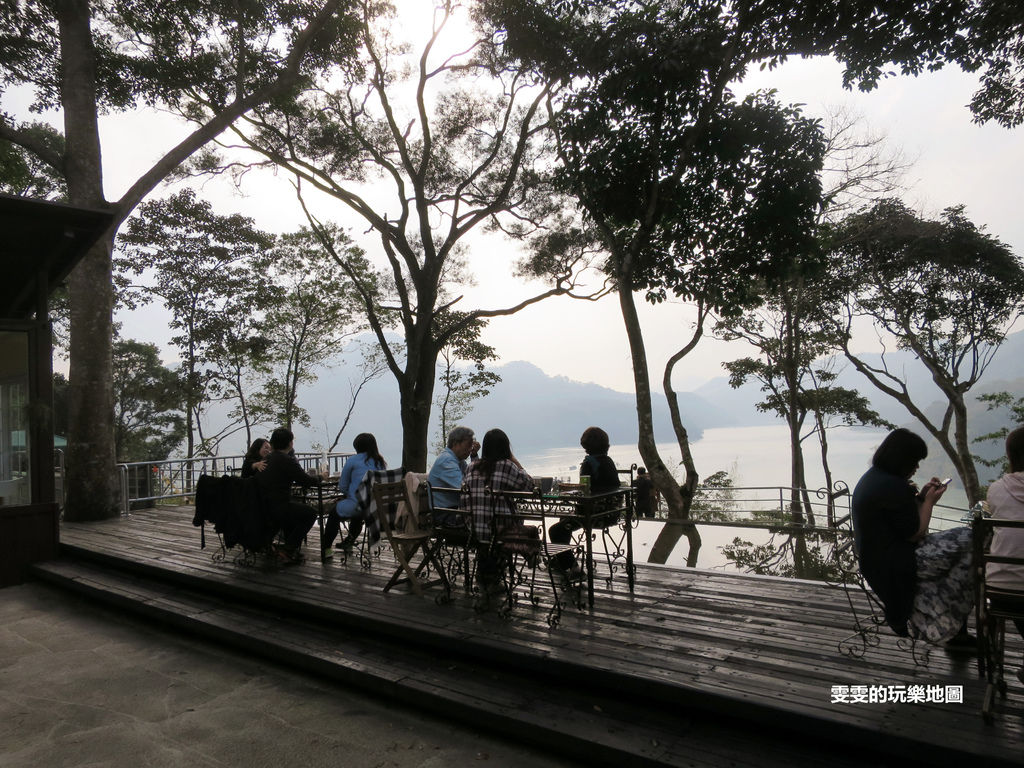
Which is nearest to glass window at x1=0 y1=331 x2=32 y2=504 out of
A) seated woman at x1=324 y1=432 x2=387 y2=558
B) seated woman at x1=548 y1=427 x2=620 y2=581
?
seated woman at x1=324 y1=432 x2=387 y2=558

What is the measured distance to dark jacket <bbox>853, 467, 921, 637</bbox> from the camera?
9.62 feet

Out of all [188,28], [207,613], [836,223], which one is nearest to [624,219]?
[207,613]

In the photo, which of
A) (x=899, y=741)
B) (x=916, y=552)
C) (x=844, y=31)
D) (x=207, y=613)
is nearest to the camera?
(x=899, y=741)

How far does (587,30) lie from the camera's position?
6895 mm

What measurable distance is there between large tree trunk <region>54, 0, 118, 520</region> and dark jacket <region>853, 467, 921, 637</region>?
30.2ft

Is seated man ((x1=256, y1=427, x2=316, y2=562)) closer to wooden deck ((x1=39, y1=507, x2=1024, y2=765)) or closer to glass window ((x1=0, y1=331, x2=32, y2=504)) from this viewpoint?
wooden deck ((x1=39, y1=507, x2=1024, y2=765))

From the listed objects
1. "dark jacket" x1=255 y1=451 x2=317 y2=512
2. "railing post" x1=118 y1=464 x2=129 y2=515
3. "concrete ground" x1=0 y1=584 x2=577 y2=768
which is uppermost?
"dark jacket" x1=255 y1=451 x2=317 y2=512

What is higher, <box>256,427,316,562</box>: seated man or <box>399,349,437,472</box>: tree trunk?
<box>399,349,437,472</box>: tree trunk

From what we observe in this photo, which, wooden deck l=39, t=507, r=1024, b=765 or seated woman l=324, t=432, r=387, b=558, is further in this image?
seated woman l=324, t=432, r=387, b=558

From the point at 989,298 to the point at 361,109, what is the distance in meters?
14.5

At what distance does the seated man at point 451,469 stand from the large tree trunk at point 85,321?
6216mm

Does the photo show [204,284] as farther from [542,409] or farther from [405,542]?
[542,409]

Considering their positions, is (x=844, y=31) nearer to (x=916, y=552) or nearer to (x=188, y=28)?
(x=916, y=552)

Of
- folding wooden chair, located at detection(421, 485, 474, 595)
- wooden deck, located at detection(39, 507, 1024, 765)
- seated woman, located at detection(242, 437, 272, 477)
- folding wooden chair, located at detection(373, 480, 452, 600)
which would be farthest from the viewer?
seated woman, located at detection(242, 437, 272, 477)
